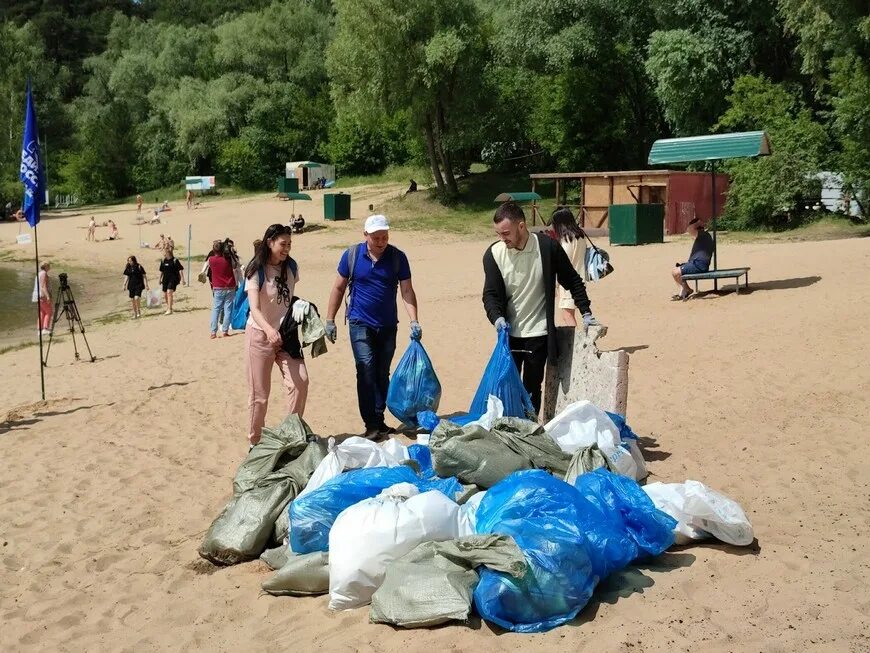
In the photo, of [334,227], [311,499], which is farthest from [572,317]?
[334,227]

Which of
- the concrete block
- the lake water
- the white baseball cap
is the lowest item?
the lake water

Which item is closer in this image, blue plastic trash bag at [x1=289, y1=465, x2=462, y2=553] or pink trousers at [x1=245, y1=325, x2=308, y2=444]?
blue plastic trash bag at [x1=289, y1=465, x2=462, y2=553]

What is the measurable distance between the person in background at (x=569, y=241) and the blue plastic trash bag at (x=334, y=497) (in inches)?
201

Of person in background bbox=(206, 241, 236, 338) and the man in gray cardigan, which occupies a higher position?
the man in gray cardigan

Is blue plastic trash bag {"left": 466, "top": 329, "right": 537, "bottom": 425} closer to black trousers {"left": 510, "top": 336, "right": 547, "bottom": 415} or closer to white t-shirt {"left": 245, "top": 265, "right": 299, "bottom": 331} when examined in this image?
black trousers {"left": 510, "top": 336, "right": 547, "bottom": 415}

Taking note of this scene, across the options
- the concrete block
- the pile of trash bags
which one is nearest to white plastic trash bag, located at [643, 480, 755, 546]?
the pile of trash bags

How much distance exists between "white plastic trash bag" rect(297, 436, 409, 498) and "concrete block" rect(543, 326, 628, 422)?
1.28m

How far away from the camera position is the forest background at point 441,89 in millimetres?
26141

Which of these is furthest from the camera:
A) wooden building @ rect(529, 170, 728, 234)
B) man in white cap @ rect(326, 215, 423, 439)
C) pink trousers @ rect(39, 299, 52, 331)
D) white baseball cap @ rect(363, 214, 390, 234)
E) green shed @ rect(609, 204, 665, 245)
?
wooden building @ rect(529, 170, 728, 234)

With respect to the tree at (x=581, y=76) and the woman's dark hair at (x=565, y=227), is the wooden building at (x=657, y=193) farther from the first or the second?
the woman's dark hair at (x=565, y=227)

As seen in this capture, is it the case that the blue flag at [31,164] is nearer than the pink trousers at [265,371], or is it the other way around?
the pink trousers at [265,371]

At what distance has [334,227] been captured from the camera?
116ft

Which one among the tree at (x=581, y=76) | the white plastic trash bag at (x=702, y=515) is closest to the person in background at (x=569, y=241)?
the white plastic trash bag at (x=702, y=515)

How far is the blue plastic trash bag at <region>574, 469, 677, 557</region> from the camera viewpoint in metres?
4.52
